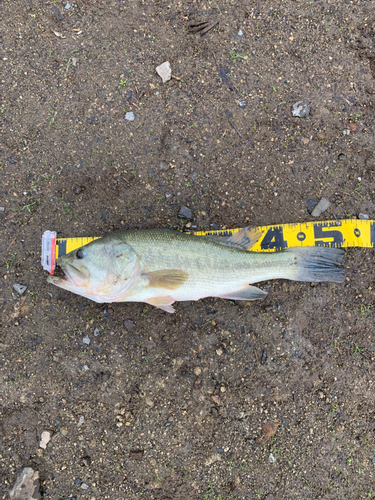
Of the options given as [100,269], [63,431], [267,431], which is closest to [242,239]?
[100,269]

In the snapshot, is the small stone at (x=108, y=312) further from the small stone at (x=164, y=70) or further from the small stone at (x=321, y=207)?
the small stone at (x=164, y=70)

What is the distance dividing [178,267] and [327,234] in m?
2.08

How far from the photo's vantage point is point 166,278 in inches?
132

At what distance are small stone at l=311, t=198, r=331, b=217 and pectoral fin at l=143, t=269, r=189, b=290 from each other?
2.04 meters

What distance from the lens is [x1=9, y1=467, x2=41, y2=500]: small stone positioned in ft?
11.9

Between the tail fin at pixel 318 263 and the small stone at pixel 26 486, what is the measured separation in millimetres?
4110

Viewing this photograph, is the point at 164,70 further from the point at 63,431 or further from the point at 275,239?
the point at 63,431

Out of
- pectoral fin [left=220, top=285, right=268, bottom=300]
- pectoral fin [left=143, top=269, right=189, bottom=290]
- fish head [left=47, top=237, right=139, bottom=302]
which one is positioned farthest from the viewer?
pectoral fin [left=220, top=285, right=268, bottom=300]

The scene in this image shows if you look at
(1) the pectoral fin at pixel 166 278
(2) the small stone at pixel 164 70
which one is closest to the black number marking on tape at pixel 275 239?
(1) the pectoral fin at pixel 166 278

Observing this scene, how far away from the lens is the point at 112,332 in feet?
12.6

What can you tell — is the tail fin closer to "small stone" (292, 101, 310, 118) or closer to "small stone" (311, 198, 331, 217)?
"small stone" (311, 198, 331, 217)

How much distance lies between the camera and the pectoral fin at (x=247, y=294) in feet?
11.8

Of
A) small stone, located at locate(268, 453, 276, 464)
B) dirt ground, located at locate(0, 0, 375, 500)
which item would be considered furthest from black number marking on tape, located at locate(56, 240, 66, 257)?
small stone, located at locate(268, 453, 276, 464)

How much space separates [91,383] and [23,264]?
1790 millimetres
